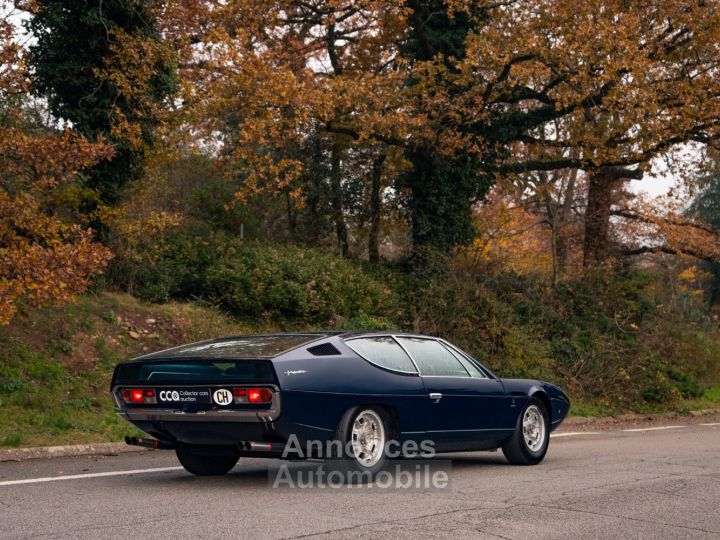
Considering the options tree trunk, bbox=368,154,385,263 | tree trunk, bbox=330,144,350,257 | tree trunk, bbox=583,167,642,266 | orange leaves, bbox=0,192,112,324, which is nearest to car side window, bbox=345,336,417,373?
orange leaves, bbox=0,192,112,324

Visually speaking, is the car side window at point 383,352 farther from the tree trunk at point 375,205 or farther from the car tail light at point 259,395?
the tree trunk at point 375,205

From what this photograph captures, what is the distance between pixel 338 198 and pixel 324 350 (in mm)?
19095

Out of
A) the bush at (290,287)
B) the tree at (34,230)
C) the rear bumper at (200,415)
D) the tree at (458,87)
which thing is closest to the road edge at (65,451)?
the tree at (34,230)

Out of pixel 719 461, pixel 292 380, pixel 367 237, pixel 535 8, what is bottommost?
pixel 719 461

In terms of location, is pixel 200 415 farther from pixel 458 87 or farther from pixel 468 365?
pixel 458 87

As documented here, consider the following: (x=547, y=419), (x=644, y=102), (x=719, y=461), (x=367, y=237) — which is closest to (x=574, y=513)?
(x=547, y=419)

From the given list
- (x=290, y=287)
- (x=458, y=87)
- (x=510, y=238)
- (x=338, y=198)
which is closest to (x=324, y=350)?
(x=290, y=287)

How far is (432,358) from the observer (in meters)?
9.82

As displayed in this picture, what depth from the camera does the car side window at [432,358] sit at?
9594mm

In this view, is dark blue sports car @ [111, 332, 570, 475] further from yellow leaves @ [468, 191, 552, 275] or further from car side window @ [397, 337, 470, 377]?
yellow leaves @ [468, 191, 552, 275]

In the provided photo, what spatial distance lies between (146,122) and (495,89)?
30.2ft

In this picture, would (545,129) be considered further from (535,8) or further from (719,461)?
(719,461)

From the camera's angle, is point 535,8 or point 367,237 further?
point 367,237

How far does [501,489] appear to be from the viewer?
27.6 feet
